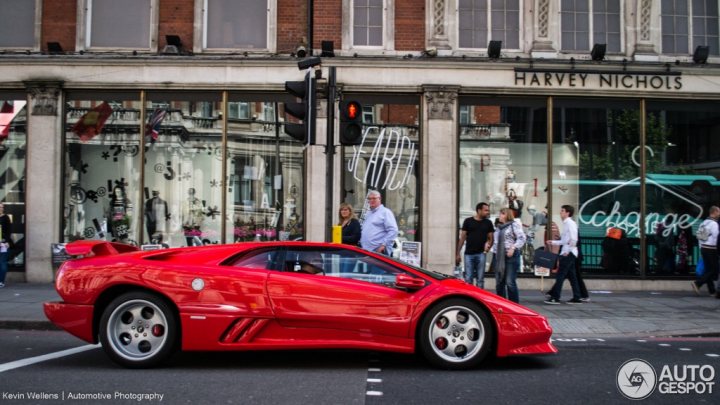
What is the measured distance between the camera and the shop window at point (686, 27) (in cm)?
1592

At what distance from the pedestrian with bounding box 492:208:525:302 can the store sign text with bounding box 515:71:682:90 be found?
4831mm

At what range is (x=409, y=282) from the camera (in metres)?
6.77

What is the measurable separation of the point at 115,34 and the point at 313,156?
5156mm

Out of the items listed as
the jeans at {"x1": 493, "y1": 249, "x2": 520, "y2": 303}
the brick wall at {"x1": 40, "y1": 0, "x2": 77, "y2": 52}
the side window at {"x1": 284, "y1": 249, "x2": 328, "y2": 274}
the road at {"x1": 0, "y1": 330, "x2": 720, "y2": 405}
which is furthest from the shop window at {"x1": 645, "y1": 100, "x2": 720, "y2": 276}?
the brick wall at {"x1": 40, "y1": 0, "x2": 77, "y2": 52}

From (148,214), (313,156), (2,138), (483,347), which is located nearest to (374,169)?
(313,156)

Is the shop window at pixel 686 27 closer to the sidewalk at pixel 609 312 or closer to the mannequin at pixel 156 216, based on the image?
the sidewalk at pixel 609 312

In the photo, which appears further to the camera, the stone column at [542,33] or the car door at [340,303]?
the stone column at [542,33]

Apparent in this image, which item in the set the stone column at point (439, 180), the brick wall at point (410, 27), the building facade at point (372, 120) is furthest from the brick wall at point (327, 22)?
the stone column at point (439, 180)

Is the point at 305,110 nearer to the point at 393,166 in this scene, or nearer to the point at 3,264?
the point at 393,166

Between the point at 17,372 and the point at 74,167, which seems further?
the point at 74,167

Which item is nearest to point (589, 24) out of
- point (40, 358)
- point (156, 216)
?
point (156, 216)

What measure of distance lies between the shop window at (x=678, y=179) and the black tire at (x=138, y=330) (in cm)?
1209

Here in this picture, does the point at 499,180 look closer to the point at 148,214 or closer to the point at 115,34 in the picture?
the point at 148,214

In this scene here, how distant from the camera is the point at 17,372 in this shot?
653 cm
